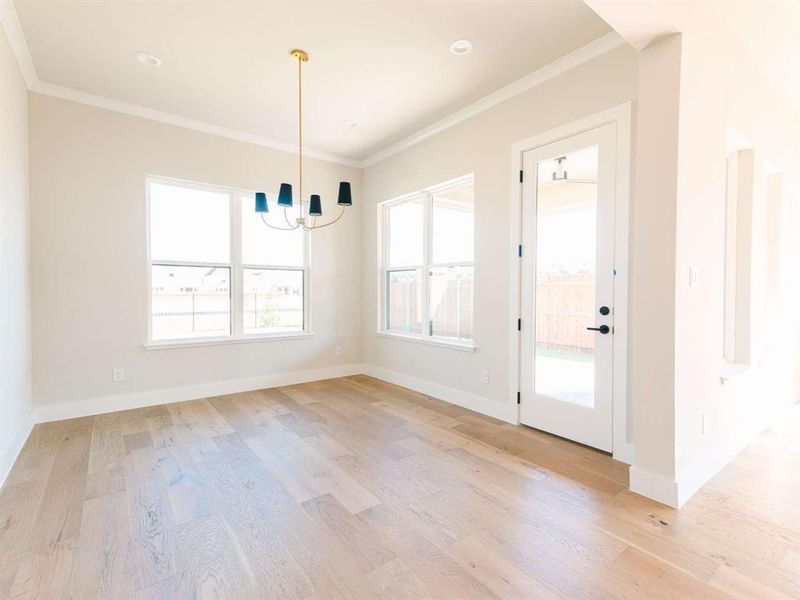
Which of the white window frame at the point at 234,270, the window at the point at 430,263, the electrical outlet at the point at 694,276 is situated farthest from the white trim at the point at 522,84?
the white window frame at the point at 234,270

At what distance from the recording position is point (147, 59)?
2994 millimetres

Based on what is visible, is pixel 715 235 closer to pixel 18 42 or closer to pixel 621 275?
pixel 621 275

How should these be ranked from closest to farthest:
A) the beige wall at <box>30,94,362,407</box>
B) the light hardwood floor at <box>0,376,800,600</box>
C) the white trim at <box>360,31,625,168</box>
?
1. the light hardwood floor at <box>0,376,800,600</box>
2. the white trim at <box>360,31,625,168</box>
3. the beige wall at <box>30,94,362,407</box>

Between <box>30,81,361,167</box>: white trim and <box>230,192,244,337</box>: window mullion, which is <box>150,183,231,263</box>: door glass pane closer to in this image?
<box>230,192,244,337</box>: window mullion

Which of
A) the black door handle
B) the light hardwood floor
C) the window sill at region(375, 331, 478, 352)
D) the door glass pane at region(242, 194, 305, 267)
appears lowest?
the light hardwood floor

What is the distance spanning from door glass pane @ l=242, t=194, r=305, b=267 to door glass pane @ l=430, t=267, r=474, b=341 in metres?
1.78

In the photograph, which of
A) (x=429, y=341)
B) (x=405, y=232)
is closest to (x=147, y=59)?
(x=405, y=232)

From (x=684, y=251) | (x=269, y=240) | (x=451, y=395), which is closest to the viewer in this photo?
(x=684, y=251)

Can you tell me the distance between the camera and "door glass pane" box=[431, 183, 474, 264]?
3.96 metres

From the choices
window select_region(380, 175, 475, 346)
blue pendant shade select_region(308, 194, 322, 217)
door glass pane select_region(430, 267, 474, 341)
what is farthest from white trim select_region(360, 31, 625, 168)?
blue pendant shade select_region(308, 194, 322, 217)

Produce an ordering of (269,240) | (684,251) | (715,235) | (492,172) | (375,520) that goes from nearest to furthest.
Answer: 1. (375,520)
2. (684,251)
3. (715,235)
4. (492,172)
5. (269,240)

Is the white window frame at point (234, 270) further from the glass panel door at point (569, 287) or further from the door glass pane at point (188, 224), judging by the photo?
the glass panel door at point (569, 287)

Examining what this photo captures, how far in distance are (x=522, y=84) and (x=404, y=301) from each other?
8.74 ft

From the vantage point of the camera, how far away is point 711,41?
2.25m
